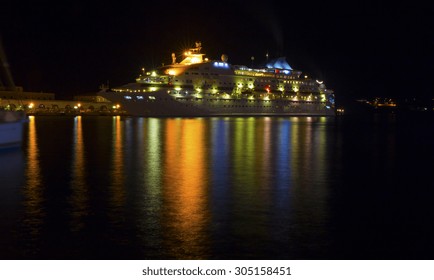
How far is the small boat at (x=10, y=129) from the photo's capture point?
2183 centimetres

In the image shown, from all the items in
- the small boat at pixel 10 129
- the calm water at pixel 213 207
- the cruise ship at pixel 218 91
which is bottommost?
the calm water at pixel 213 207

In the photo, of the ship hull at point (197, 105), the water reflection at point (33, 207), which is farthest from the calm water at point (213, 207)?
the ship hull at point (197, 105)

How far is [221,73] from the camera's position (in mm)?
77438

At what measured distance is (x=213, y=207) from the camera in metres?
10.7

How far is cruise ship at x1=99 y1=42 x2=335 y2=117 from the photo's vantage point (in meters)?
69.7

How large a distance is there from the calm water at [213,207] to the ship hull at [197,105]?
49740 mm

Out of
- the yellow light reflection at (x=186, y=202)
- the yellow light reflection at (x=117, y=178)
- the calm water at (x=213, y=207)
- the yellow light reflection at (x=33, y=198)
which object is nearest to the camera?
the calm water at (x=213, y=207)

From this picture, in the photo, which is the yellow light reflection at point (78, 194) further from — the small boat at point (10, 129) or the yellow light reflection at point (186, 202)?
the small boat at point (10, 129)

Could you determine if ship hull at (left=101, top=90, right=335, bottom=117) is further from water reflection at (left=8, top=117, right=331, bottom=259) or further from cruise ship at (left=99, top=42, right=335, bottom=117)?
water reflection at (left=8, top=117, right=331, bottom=259)

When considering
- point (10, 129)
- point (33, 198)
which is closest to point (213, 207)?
point (33, 198)

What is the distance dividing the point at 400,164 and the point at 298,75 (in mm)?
72149

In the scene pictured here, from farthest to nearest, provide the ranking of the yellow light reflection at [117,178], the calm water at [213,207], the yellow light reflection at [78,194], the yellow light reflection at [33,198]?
1. the yellow light reflection at [117,178]
2. the yellow light reflection at [78,194]
3. the yellow light reflection at [33,198]
4. the calm water at [213,207]

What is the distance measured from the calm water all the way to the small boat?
2.30 m

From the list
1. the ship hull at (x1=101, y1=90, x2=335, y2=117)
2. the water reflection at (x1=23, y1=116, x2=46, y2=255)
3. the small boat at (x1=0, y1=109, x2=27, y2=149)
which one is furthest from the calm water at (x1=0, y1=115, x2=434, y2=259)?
the ship hull at (x1=101, y1=90, x2=335, y2=117)
